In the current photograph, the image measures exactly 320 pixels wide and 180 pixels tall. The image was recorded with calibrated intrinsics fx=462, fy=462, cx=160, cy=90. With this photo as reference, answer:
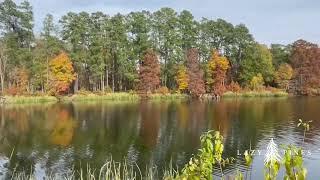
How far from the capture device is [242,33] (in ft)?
241

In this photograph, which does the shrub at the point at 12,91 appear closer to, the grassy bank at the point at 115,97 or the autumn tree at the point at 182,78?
the grassy bank at the point at 115,97

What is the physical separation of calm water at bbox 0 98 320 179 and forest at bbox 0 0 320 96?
57.1 feet

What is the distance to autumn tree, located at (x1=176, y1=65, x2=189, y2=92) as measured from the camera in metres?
66.5

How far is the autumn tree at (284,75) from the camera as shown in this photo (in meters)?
73.3

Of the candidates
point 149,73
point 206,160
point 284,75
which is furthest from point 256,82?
point 206,160

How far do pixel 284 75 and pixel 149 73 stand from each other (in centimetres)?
2296

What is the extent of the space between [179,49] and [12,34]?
78.3ft

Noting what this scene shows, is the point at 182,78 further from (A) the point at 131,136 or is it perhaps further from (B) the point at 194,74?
(A) the point at 131,136

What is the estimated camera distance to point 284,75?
73.4m

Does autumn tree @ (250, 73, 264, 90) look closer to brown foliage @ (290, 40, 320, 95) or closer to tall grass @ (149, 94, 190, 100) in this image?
brown foliage @ (290, 40, 320, 95)

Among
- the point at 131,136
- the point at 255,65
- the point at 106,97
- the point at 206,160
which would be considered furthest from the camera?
the point at 255,65

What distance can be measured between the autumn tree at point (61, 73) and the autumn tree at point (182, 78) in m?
15.3

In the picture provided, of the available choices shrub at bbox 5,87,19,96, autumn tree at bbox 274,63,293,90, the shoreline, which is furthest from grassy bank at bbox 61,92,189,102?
autumn tree at bbox 274,63,293,90

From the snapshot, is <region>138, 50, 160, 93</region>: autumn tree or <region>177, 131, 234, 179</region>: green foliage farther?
<region>138, 50, 160, 93</region>: autumn tree
